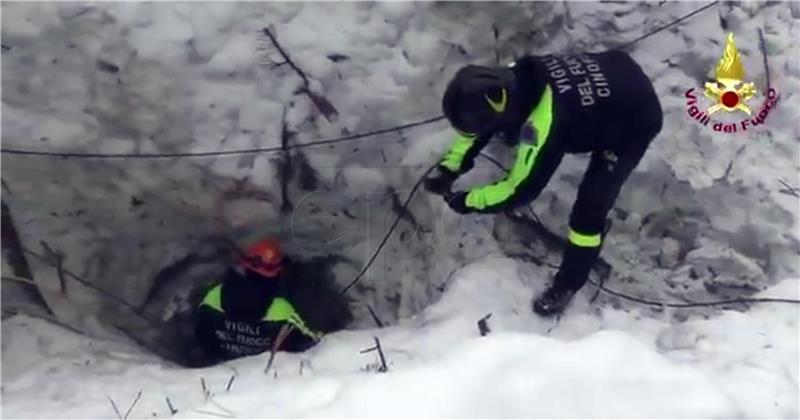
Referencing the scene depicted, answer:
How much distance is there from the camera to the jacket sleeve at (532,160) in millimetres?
3953

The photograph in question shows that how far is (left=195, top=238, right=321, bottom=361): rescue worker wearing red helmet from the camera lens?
493 centimetres

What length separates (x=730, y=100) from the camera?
502 centimetres

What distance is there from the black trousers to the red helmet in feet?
4.71

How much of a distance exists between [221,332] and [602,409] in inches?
80.9

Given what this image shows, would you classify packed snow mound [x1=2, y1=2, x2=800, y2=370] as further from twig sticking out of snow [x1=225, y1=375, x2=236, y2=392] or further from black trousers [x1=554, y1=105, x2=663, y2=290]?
twig sticking out of snow [x1=225, y1=375, x2=236, y2=392]

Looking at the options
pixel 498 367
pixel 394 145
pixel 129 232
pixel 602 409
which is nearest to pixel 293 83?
pixel 394 145

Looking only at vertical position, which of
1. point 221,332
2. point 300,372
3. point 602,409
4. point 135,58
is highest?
point 135,58

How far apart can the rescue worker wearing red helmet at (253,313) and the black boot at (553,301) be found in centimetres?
105

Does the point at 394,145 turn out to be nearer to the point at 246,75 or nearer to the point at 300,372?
the point at 246,75

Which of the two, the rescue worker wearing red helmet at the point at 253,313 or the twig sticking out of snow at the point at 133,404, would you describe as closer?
the twig sticking out of snow at the point at 133,404

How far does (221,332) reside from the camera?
5020 millimetres

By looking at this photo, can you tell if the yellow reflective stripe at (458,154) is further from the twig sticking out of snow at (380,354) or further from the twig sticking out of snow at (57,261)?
the twig sticking out of snow at (57,261)

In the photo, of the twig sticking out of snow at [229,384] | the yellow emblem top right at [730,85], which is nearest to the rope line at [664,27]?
the yellow emblem top right at [730,85]

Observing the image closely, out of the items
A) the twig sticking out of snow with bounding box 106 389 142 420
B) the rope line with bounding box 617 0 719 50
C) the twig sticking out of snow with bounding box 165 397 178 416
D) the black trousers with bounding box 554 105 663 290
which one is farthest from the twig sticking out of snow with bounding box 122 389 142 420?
the rope line with bounding box 617 0 719 50
